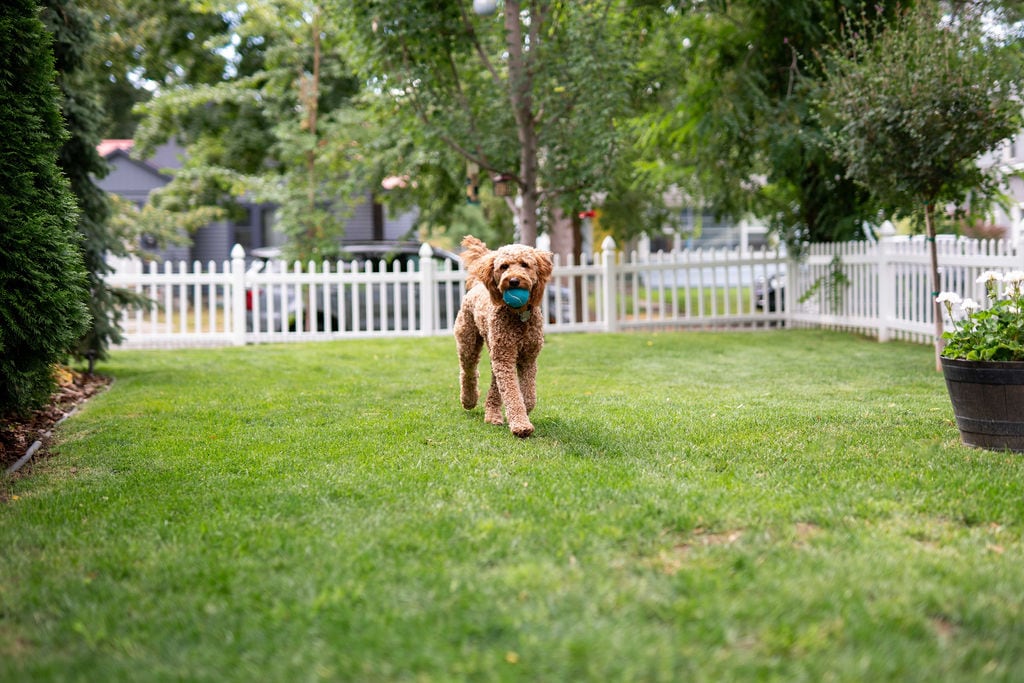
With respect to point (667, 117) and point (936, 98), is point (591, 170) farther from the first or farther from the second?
point (936, 98)

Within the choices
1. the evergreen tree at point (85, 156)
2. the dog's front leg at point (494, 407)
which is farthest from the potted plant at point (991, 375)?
the evergreen tree at point (85, 156)

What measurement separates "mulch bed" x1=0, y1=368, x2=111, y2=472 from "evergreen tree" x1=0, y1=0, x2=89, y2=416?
0.25m

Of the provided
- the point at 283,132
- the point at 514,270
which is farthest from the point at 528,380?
the point at 283,132

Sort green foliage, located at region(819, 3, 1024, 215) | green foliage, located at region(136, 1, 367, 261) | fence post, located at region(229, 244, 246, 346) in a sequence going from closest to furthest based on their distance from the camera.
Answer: green foliage, located at region(819, 3, 1024, 215)
fence post, located at region(229, 244, 246, 346)
green foliage, located at region(136, 1, 367, 261)

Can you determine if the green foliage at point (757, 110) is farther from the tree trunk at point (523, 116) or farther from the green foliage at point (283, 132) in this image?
the green foliage at point (283, 132)

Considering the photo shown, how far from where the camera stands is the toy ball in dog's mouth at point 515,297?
523 centimetres

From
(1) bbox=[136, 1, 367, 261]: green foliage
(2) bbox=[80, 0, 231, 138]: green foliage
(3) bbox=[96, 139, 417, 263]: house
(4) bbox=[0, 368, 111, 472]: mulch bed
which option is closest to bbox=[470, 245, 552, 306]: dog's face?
(4) bbox=[0, 368, 111, 472]: mulch bed

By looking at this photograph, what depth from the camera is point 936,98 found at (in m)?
7.73

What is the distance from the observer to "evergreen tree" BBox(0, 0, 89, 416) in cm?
500

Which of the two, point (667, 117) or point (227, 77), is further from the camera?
point (227, 77)

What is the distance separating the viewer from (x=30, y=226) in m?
5.06

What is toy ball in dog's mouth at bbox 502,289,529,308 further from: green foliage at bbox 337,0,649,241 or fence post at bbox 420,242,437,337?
Result: fence post at bbox 420,242,437,337

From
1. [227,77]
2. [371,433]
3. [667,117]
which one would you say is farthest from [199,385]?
[227,77]

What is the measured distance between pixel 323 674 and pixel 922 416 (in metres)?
4.76
